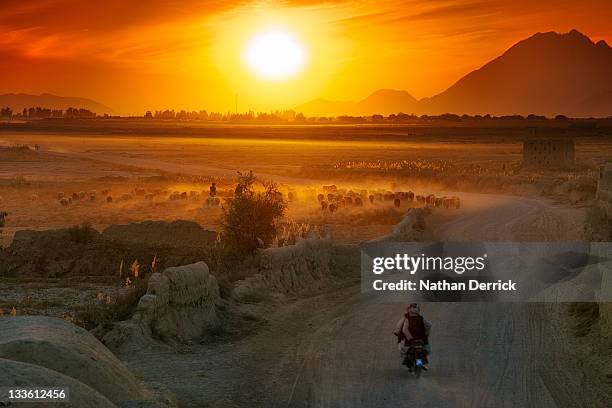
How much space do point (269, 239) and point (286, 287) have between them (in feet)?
17.7

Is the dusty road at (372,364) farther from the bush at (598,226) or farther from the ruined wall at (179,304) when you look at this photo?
the bush at (598,226)

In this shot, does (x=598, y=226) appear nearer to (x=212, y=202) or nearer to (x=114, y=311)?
(x=114, y=311)

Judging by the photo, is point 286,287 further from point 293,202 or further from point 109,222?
point 293,202

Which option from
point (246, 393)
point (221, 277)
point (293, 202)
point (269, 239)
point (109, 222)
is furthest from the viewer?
point (293, 202)

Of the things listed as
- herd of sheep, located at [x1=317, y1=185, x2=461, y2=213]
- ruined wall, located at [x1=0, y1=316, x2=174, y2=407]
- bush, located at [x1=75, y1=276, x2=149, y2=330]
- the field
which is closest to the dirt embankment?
the field

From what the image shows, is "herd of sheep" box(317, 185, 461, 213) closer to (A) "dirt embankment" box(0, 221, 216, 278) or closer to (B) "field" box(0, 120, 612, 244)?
(B) "field" box(0, 120, 612, 244)

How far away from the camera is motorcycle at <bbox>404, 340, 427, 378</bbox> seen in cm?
1502

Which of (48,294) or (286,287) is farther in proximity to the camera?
(48,294)

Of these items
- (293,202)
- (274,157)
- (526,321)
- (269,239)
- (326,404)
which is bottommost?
(326,404)

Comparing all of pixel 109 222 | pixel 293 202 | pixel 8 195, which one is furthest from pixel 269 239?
pixel 8 195

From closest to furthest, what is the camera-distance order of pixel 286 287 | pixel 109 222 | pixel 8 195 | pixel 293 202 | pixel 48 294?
pixel 286 287
pixel 48 294
pixel 109 222
pixel 293 202
pixel 8 195

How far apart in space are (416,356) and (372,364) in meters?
1.30

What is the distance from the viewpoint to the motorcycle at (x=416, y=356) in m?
15.0

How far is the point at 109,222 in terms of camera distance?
158 feet
